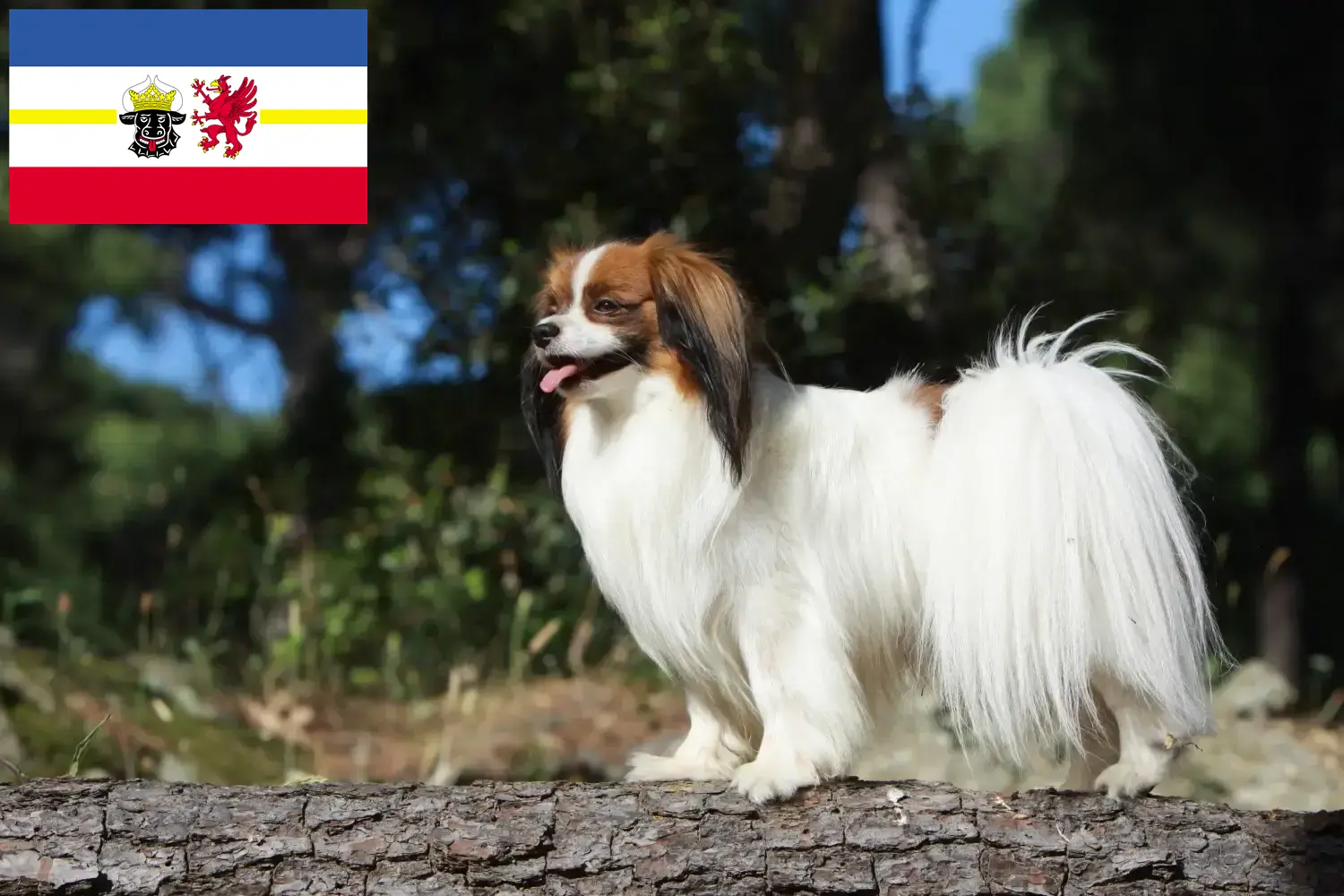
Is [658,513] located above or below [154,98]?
below

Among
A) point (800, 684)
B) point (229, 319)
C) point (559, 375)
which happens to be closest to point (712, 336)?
point (559, 375)

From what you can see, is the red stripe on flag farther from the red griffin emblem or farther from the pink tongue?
Result: the pink tongue

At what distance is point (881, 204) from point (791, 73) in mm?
666

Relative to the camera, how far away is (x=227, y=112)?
13.2ft

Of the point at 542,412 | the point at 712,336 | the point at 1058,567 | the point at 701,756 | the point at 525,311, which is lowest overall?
the point at 701,756

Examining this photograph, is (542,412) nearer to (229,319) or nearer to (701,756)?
(701,756)

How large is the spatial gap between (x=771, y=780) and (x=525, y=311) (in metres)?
3.01

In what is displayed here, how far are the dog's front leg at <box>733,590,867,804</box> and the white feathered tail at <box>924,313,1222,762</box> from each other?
210 mm

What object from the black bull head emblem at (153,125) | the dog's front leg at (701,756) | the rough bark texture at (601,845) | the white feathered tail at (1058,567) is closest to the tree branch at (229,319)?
the black bull head emblem at (153,125)

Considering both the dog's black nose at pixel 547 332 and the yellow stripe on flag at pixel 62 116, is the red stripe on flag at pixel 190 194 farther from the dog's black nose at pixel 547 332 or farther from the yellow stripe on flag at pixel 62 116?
the dog's black nose at pixel 547 332

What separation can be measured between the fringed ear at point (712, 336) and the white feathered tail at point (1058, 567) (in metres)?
0.42

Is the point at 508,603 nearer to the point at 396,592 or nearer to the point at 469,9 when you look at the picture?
the point at 396,592

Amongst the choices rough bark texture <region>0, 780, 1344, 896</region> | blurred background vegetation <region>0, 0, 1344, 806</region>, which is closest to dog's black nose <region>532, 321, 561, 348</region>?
rough bark texture <region>0, 780, 1344, 896</region>

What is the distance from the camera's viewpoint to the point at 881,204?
18.4ft
